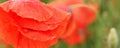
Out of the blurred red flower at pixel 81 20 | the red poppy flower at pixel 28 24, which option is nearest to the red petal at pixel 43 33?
the red poppy flower at pixel 28 24

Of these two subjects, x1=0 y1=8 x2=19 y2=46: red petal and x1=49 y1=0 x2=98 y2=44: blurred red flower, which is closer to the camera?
x1=0 y1=8 x2=19 y2=46: red petal

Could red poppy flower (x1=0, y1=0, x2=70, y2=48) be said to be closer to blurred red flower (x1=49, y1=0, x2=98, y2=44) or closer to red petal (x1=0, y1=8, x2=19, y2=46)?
red petal (x1=0, y1=8, x2=19, y2=46)

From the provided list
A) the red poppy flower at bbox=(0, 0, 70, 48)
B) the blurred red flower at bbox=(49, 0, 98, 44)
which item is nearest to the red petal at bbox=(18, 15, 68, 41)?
the red poppy flower at bbox=(0, 0, 70, 48)

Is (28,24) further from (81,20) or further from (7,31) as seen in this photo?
(81,20)

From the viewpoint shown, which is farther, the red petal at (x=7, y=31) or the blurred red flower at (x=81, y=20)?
the blurred red flower at (x=81, y=20)

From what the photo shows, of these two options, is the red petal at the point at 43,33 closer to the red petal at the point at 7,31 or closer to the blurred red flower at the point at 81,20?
the red petal at the point at 7,31

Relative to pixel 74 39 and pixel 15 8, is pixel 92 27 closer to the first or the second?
pixel 74 39

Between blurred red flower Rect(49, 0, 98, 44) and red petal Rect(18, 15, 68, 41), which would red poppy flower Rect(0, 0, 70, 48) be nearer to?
red petal Rect(18, 15, 68, 41)

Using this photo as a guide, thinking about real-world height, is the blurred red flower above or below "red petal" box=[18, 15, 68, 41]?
below

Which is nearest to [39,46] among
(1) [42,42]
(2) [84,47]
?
(1) [42,42]
